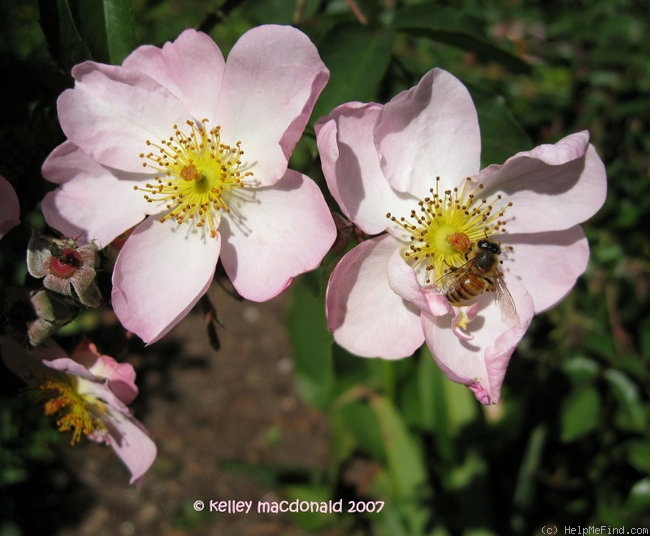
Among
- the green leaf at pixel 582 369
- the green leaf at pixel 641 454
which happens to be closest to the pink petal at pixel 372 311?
the green leaf at pixel 582 369

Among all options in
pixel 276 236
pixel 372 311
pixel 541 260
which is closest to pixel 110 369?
pixel 276 236

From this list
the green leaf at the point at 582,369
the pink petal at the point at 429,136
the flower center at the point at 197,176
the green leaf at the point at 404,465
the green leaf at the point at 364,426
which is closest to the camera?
the pink petal at the point at 429,136

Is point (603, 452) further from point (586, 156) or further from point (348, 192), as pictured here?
point (348, 192)

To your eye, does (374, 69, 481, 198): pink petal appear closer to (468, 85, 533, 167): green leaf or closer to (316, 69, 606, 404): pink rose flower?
(316, 69, 606, 404): pink rose flower

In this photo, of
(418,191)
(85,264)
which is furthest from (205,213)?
(418,191)

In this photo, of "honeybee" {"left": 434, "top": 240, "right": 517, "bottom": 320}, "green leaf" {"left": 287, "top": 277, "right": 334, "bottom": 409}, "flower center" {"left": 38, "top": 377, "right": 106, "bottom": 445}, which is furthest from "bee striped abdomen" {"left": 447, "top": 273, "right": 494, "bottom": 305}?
"green leaf" {"left": 287, "top": 277, "right": 334, "bottom": 409}

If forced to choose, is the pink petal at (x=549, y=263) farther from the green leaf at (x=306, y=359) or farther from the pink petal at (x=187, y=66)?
the green leaf at (x=306, y=359)
